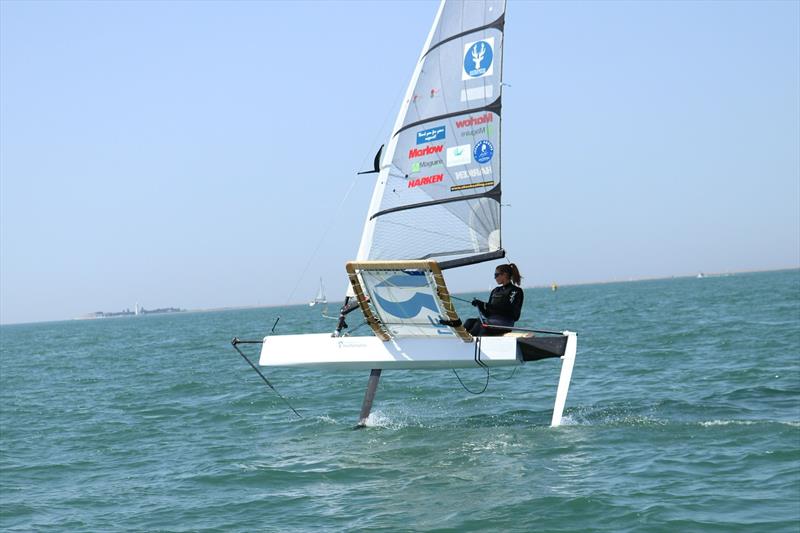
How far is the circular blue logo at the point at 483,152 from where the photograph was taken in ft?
43.9

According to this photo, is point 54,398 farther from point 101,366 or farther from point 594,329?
point 594,329

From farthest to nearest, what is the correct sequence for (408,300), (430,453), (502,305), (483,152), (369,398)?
(369,398) < (483,152) < (502,305) < (408,300) < (430,453)

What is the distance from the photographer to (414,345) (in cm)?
1250

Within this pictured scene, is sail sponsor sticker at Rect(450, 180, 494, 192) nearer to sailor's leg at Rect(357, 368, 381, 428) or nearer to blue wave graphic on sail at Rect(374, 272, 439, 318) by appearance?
blue wave graphic on sail at Rect(374, 272, 439, 318)

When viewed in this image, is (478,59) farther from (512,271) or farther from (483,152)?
(512,271)

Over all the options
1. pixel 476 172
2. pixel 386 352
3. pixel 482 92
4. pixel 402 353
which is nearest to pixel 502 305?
pixel 402 353

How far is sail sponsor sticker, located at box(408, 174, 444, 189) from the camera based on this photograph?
13445 mm

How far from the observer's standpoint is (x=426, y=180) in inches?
530

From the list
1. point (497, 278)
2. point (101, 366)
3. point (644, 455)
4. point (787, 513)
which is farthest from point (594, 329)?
point (787, 513)

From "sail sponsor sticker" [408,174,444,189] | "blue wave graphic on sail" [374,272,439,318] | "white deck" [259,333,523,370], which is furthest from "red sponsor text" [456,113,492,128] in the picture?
"white deck" [259,333,523,370]

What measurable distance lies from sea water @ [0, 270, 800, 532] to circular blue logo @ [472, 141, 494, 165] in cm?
376

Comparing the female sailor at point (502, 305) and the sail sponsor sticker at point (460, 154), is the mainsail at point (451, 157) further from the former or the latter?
the female sailor at point (502, 305)

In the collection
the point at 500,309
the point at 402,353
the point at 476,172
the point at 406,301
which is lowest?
the point at 402,353

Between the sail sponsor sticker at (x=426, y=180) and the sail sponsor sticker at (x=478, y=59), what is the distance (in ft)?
4.80
